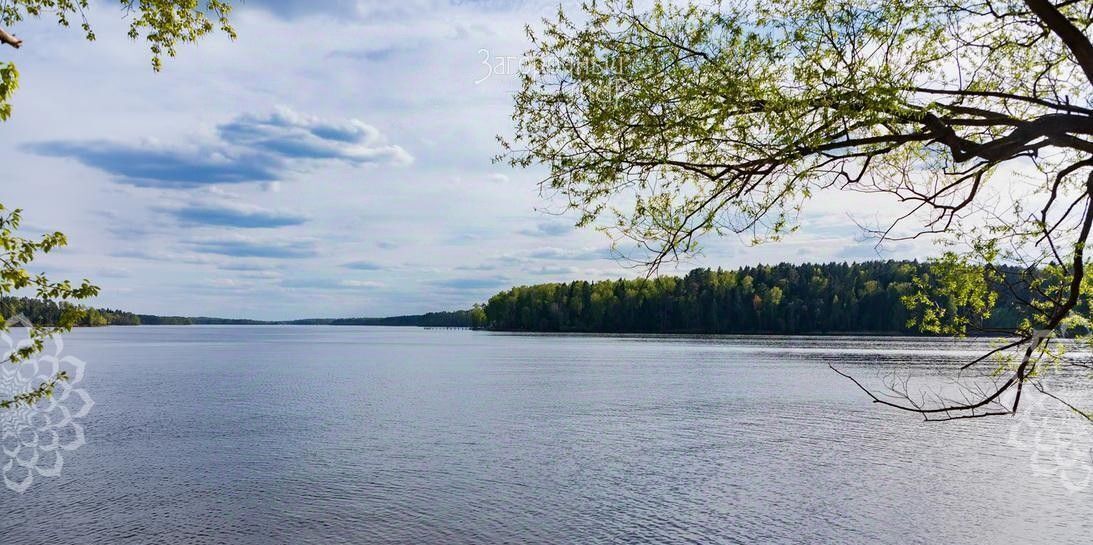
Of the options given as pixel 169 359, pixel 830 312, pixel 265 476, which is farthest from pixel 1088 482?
pixel 830 312

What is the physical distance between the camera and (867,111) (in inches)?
237

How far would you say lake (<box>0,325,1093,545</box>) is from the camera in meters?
16.3

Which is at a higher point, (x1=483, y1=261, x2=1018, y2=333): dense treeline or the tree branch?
(x1=483, y1=261, x2=1018, y2=333): dense treeline

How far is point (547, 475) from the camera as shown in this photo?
2114 cm

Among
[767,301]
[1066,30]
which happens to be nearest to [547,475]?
[1066,30]

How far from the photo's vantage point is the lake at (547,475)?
1633cm

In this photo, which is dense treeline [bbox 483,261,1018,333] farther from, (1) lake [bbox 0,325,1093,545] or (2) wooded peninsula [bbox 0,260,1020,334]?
(1) lake [bbox 0,325,1093,545]

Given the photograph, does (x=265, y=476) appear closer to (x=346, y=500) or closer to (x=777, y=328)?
(x=346, y=500)

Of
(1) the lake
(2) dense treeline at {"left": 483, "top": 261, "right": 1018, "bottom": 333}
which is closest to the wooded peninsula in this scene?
(2) dense treeline at {"left": 483, "top": 261, "right": 1018, "bottom": 333}

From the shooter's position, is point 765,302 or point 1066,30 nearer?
point 1066,30

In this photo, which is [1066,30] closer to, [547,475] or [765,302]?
[547,475]

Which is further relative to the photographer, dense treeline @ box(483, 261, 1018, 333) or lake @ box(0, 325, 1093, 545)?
dense treeline @ box(483, 261, 1018, 333)

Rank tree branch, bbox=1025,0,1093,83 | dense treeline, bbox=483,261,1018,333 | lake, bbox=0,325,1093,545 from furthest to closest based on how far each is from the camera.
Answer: dense treeline, bbox=483,261,1018,333 → lake, bbox=0,325,1093,545 → tree branch, bbox=1025,0,1093,83

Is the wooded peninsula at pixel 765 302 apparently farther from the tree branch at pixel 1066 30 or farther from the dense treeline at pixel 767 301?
the tree branch at pixel 1066 30
